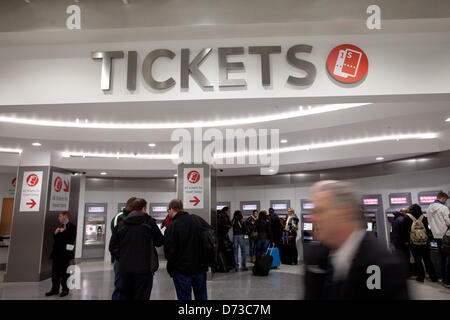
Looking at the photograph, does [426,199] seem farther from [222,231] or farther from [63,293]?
[63,293]

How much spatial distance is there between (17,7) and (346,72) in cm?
350

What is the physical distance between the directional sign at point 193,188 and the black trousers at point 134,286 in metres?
3.42

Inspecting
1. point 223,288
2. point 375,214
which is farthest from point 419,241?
point 223,288

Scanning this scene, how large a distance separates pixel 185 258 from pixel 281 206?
26.3 ft

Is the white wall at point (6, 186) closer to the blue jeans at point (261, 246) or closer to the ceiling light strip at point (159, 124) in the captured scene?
the ceiling light strip at point (159, 124)

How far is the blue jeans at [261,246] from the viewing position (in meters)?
7.93

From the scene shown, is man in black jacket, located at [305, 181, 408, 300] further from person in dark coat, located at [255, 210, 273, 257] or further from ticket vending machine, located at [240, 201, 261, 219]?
ticket vending machine, located at [240, 201, 261, 219]

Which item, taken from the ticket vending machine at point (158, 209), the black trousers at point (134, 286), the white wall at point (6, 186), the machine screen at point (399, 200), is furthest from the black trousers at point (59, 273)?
the machine screen at point (399, 200)

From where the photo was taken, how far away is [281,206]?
11141mm

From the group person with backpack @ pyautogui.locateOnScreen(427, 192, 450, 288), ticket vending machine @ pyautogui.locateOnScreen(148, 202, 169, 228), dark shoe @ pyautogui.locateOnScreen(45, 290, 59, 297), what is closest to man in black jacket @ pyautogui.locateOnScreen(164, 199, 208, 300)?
dark shoe @ pyautogui.locateOnScreen(45, 290, 59, 297)

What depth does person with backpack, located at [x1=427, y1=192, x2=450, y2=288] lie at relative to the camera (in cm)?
596

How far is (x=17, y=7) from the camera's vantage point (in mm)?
3070
